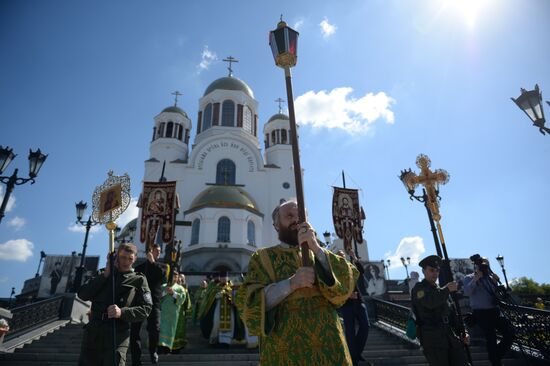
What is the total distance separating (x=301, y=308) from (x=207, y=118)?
112ft

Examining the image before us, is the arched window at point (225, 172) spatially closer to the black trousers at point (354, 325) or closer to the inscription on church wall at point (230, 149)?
the inscription on church wall at point (230, 149)

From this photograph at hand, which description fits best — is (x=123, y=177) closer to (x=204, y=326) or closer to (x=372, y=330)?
(x=204, y=326)

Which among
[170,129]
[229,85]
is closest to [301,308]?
[170,129]

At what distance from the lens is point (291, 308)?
7.21ft

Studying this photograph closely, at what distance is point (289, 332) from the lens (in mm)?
2131

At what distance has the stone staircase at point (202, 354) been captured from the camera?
19.5ft

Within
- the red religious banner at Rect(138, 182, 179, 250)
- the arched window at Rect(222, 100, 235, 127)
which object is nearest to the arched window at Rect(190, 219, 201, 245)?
the red religious banner at Rect(138, 182, 179, 250)

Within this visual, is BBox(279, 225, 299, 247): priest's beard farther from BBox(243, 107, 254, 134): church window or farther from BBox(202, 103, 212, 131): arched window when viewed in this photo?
BBox(202, 103, 212, 131): arched window

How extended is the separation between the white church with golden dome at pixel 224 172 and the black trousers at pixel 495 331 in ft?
59.4

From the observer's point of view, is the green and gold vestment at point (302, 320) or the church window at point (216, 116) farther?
the church window at point (216, 116)

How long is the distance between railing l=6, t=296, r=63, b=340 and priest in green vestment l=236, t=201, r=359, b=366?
7.96 metres

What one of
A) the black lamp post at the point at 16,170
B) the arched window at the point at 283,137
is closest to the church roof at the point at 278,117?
the arched window at the point at 283,137

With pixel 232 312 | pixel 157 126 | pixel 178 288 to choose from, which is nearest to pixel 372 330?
pixel 232 312

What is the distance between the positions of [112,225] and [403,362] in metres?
5.55
